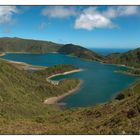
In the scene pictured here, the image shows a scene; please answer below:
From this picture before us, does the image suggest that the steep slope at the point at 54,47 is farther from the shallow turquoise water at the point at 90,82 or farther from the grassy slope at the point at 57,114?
the grassy slope at the point at 57,114

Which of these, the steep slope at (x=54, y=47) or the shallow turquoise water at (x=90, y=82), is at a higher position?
the steep slope at (x=54, y=47)

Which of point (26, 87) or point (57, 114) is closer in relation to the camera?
point (57, 114)

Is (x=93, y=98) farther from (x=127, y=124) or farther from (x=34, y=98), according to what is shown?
(x=127, y=124)

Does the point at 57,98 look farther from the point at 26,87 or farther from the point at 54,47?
the point at 54,47

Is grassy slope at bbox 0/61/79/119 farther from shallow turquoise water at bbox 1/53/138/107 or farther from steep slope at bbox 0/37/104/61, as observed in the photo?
steep slope at bbox 0/37/104/61

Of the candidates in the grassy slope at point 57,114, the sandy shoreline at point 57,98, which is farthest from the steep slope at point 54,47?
the sandy shoreline at point 57,98

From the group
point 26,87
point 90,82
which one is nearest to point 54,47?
point 90,82

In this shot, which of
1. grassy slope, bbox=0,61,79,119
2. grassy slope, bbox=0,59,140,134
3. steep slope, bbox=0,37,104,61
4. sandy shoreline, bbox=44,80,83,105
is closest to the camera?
grassy slope, bbox=0,59,140,134

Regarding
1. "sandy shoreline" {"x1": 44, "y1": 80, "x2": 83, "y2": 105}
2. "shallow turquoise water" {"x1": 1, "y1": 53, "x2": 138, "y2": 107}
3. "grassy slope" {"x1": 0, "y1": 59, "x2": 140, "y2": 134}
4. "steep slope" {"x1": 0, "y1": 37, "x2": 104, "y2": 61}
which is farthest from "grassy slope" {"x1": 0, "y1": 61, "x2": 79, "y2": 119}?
"steep slope" {"x1": 0, "y1": 37, "x2": 104, "y2": 61}
